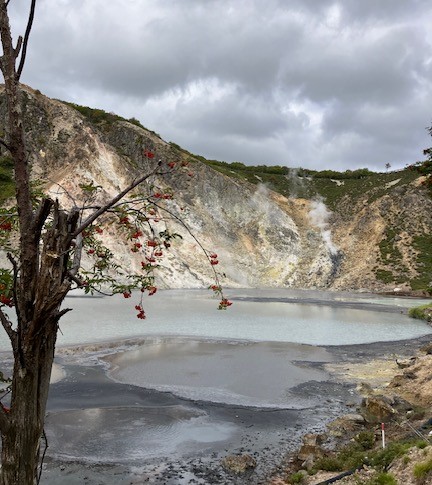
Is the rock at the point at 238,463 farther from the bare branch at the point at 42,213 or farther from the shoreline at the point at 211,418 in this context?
the bare branch at the point at 42,213

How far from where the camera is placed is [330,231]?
9150 centimetres

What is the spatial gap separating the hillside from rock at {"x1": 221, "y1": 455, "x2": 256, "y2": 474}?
50487mm

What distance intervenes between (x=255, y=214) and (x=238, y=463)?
78.6 metres

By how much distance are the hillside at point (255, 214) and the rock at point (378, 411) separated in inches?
1907

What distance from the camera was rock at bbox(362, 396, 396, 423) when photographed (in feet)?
44.8

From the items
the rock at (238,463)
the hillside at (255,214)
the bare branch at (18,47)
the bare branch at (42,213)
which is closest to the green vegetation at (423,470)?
the rock at (238,463)

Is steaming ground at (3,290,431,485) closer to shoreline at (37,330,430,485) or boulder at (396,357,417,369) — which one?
shoreline at (37,330,430,485)

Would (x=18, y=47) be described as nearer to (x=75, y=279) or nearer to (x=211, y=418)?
(x=75, y=279)

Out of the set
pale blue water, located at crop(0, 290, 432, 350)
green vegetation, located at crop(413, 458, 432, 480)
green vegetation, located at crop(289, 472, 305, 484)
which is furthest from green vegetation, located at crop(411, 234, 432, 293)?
green vegetation, located at crop(413, 458, 432, 480)

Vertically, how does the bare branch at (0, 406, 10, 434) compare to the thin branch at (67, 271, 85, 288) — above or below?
below

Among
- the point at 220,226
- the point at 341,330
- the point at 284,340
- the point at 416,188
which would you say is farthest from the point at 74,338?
the point at 416,188

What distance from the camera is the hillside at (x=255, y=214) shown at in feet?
226

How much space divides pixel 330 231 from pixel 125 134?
4266 cm

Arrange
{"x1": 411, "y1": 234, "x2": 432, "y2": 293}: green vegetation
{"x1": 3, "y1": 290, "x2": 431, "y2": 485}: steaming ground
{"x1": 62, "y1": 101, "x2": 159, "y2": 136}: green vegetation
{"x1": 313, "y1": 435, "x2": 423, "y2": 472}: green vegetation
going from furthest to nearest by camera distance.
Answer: {"x1": 62, "y1": 101, "x2": 159, "y2": 136}: green vegetation, {"x1": 411, "y1": 234, "x2": 432, "y2": 293}: green vegetation, {"x1": 3, "y1": 290, "x2": 431, "y2": 485}: steaming ground, {"x1": 313, "y1": 435, "x2": 423, "y2": 472}: green vegetation
